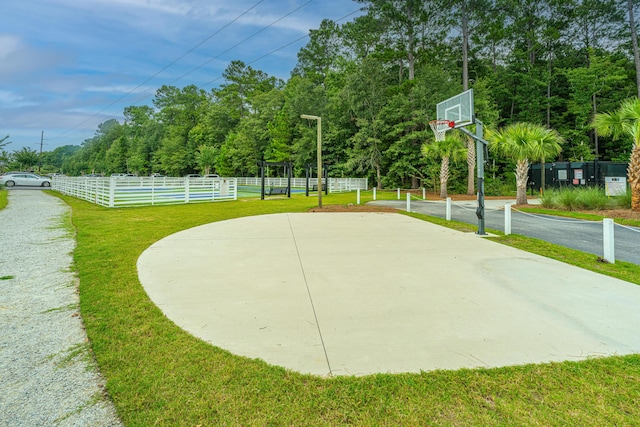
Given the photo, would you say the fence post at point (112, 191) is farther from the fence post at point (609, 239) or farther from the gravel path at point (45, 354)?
the fence post at point (609, 239)

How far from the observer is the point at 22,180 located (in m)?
29.0

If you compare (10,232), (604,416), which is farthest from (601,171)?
(10,232)

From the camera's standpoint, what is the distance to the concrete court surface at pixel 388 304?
2.48 metres

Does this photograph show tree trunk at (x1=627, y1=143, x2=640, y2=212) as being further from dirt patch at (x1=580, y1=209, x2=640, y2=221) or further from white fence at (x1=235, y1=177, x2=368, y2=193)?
white fence at (x1=235, y1=177, x2=368, y2=193)

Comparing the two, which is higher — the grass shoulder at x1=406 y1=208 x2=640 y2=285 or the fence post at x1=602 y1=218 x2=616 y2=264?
the fence post at x1=602 y1=218 x2=616 y2=264

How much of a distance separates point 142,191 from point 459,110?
53.8ft

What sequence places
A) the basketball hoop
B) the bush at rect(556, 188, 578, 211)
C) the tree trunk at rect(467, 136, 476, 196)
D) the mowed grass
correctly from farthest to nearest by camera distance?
the tree trunk at rect(467, 136, 476, 196)
the bush at rect(556, 188, 578, 211)
the basketball hoop
the mowed grass

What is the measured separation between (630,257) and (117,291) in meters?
8.01

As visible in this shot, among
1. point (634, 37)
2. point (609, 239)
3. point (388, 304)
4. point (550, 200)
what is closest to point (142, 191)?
point (388, 304)

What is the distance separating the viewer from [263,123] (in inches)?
1832

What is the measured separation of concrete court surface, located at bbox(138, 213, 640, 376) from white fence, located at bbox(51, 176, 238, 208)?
10.0m

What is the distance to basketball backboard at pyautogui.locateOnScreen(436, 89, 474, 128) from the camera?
891 cm

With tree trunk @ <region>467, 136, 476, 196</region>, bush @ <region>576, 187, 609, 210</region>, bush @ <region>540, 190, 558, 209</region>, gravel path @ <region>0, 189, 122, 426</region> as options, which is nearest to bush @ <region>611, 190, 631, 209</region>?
bush @ <region>576, 187, 609, 210</region>

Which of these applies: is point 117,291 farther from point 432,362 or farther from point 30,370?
point 432,362
